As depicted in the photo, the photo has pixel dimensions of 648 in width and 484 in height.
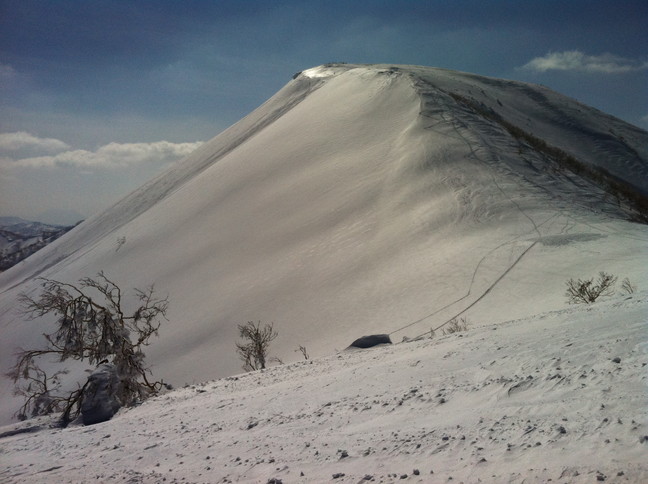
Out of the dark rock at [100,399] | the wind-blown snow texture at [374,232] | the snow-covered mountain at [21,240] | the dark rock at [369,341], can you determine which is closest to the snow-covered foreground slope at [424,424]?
the wind-blown snow texture at [374,232]

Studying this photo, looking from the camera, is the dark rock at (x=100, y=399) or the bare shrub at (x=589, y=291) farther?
the bare shrub at (x=589, y=291)

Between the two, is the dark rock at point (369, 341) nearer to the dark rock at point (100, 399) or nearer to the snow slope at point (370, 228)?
the snow slope at point (370, 228)

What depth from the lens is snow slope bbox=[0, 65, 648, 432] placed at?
12867mm

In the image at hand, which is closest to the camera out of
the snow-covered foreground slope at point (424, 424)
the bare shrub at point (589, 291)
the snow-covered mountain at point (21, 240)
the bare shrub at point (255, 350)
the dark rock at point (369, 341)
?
the snow-covered foreground slope at point (424, 424)

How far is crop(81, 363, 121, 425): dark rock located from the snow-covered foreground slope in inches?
19.7

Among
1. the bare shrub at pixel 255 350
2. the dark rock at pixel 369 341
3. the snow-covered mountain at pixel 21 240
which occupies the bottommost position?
the dark rock at pixel 369 341

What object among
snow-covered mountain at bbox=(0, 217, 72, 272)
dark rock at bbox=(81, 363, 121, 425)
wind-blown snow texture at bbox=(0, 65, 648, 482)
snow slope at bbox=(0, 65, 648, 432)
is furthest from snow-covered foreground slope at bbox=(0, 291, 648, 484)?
snow-covered mountain at bbox=(0, 217, 72, 272)

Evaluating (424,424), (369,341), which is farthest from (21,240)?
(424,424)

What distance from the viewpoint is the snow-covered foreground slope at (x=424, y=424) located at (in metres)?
3.37

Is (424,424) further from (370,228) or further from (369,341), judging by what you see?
(370,228)

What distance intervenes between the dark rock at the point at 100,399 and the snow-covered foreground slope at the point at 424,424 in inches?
19.7

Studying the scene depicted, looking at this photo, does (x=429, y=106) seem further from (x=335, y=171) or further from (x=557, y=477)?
(x=557, y=477)

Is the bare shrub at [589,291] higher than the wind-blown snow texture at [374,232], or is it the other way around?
the wind-blown snow texture at [374,232]

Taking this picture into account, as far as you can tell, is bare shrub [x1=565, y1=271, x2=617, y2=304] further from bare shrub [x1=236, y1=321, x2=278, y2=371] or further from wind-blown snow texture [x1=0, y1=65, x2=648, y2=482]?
bare shrub [x1=236, y1=321, x2=278, y2=371]
